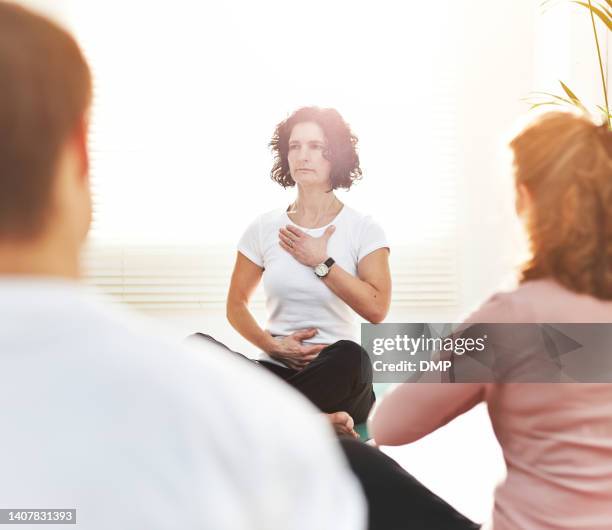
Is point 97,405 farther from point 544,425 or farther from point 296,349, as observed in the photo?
point 296,349

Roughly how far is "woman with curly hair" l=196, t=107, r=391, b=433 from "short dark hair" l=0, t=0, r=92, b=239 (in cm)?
202

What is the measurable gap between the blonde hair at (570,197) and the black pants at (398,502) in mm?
405

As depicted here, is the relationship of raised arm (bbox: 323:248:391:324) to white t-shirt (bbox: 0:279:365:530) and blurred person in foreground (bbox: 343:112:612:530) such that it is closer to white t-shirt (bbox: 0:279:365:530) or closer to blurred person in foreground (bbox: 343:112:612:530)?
blurred person in foreground (bbox: 343:112:612:530)

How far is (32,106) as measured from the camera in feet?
1.31

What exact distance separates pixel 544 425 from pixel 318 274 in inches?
62.1

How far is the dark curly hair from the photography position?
8.86 ft

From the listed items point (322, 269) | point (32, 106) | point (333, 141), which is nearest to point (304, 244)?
point (322, 269)

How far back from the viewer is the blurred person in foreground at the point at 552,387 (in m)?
1.00

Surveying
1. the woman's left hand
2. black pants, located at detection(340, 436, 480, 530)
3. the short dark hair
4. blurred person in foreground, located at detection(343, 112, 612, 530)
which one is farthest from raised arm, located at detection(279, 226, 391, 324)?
the short dark hair

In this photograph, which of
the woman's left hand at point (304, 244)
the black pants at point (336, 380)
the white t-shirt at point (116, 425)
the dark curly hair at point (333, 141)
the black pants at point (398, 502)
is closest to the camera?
the white t-shirt at point (116, 425)

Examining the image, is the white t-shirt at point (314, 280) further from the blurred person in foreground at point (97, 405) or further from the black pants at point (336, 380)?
the blurred person in foreground at point (97, 405)

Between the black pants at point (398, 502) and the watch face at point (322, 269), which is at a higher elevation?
the watch face at point (322, 269)

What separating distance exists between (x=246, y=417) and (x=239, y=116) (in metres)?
4.17

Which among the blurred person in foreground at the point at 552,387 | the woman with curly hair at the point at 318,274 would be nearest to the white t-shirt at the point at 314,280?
the woman with curly hair at the point at 318,274
